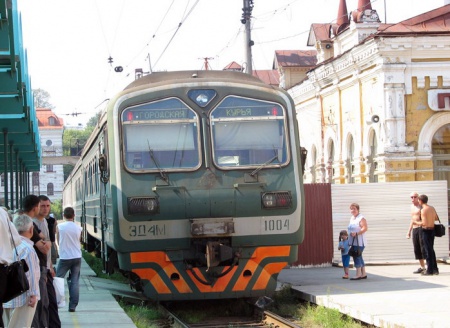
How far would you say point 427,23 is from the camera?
91.1ft

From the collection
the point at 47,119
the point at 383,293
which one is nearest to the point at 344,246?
the point at 383,293

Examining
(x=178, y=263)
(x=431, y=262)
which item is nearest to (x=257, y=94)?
(x=178, y=263)

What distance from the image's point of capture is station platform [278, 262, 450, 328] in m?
11.3

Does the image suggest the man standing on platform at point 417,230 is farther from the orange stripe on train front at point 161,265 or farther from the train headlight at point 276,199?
the orange stripe on train front at point 161,265

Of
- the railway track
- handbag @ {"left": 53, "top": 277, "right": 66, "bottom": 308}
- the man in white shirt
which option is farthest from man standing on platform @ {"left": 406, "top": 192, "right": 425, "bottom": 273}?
the man in white shirt

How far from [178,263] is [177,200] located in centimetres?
88

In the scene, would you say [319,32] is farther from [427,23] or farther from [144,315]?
[144,315]

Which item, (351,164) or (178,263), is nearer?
(178,263)

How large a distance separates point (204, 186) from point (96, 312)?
7.84ft

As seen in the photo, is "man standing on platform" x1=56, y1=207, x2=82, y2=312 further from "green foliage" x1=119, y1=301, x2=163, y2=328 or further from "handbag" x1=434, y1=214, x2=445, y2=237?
"handbag" x1=434, y1=214, x2=445, y2=237

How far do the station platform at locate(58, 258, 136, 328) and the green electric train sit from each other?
25.0 inches

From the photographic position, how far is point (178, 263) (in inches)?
502

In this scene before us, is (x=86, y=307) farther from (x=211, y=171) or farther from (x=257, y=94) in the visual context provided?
(x=257, y=94)

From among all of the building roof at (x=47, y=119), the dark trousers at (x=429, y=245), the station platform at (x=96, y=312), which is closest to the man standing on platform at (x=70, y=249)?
the station platform at (x=96, y=312)
